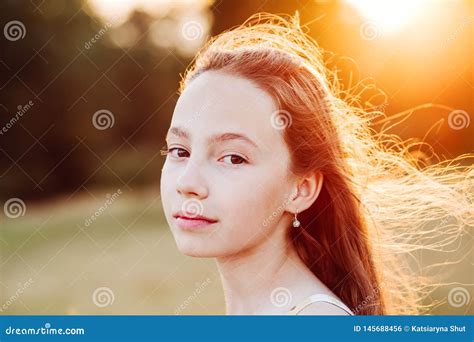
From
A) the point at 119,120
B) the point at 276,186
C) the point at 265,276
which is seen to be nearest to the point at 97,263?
the point at 119,120

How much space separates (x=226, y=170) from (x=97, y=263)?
8.16 m

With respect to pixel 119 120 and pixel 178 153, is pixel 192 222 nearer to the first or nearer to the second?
pixel 178 153

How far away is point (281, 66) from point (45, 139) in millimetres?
9255

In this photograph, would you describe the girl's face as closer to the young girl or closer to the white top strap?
the young girl

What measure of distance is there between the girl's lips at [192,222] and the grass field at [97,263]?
15.7ft

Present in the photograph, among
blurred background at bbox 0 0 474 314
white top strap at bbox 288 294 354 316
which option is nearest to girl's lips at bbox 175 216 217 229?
white top strap at bbox 288 294 354 316

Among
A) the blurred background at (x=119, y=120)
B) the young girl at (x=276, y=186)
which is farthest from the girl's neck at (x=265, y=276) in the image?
the blurred background at (x=119, y=120)

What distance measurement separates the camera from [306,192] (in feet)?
8.75

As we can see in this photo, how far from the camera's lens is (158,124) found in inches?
495

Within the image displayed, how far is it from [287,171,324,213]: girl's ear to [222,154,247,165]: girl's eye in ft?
0.86

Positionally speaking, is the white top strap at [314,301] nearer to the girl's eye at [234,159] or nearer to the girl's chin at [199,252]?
the girl's chin at [199,252]

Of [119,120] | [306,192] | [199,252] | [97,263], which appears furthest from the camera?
[119,120]

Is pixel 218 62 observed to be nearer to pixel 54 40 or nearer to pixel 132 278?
pixel 132 278

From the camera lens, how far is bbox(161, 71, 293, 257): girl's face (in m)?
2.49
